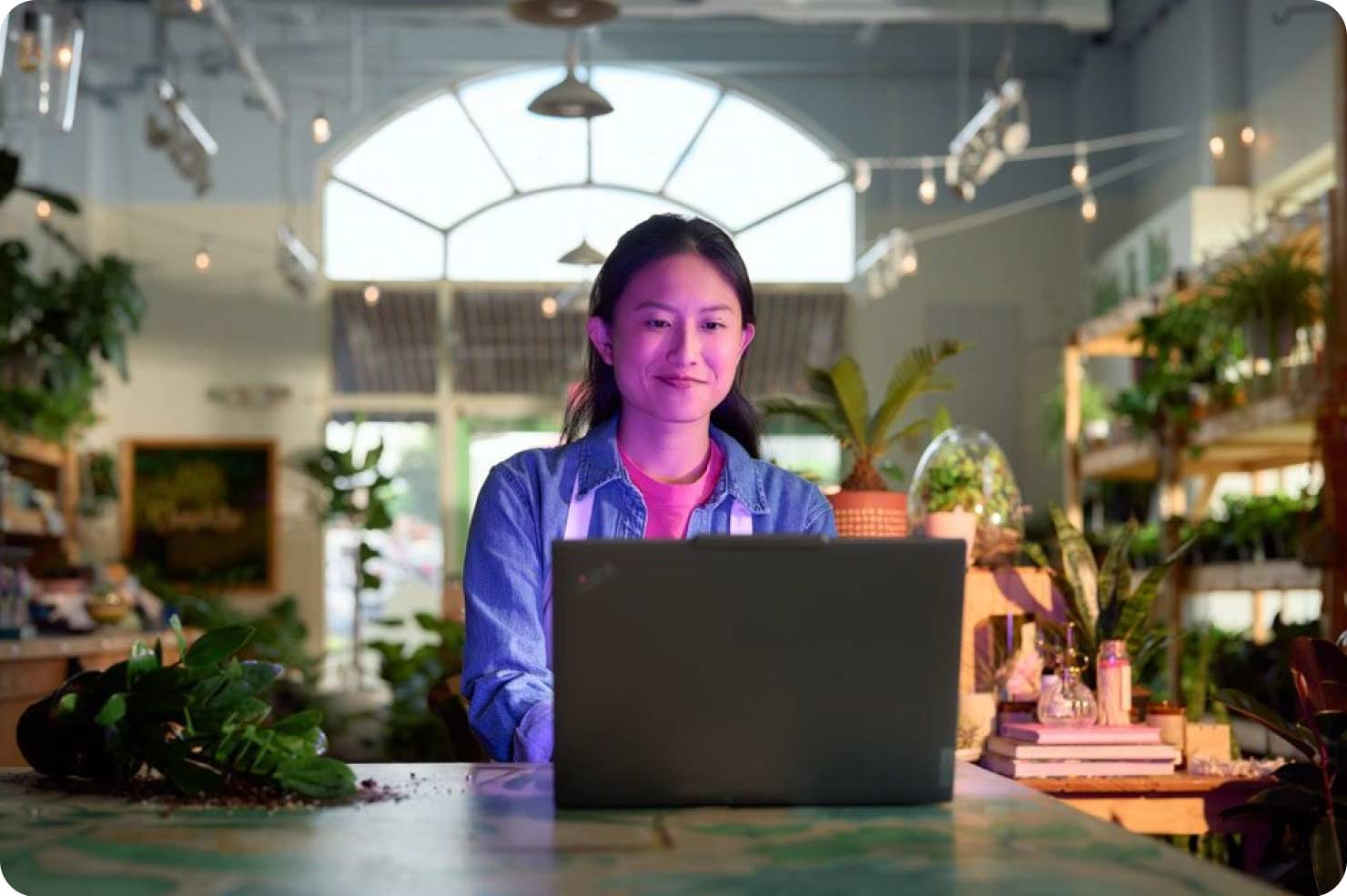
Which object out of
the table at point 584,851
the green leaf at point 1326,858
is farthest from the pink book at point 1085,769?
the table at point 584,851

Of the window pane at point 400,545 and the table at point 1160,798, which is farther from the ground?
the window pane at point 400,545

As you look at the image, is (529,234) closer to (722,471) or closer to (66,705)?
(722,471)

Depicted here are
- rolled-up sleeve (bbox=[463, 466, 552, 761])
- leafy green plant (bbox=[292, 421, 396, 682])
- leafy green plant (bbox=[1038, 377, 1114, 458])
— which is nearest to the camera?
rolled-up sleeve (bbox=[463, 466, 552, 761])

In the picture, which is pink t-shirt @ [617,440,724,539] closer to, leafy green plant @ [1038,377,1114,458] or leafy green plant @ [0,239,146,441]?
leafy green plant @ [0,239,146,441]

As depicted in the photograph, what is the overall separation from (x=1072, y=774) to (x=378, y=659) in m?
11.7

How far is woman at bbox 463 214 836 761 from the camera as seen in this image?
8.26ft

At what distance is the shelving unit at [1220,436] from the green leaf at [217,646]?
522cm

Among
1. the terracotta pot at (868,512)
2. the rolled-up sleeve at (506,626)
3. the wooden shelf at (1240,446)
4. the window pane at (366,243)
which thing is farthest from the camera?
the window pane at (366,243)

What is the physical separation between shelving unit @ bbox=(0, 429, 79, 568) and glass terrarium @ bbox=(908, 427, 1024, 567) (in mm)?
5058

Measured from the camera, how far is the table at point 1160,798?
11.7 feet

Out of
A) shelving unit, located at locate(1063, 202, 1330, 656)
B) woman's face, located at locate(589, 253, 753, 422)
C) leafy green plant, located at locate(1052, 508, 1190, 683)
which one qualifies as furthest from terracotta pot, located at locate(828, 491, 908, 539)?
shelving unit, located at locate(1063, 202, 1330, 656)

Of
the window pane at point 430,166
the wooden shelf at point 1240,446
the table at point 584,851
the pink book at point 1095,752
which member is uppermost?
the window pane at point 430,166

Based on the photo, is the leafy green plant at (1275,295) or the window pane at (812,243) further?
the window pane at (812,243)

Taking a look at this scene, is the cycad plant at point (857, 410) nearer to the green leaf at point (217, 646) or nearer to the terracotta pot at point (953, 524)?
the terracotta pot at point (953, 524)
